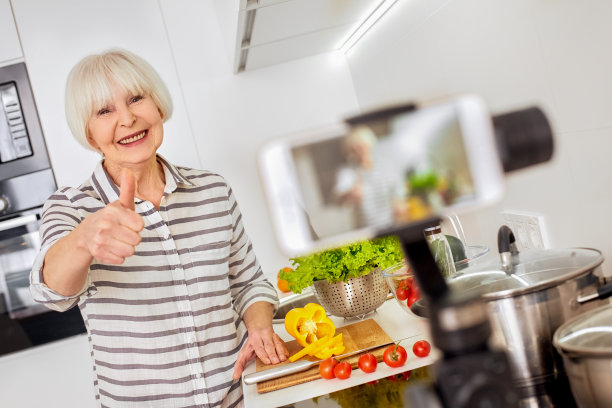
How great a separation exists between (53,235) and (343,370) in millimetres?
566

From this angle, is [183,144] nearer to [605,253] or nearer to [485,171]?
[605,253]

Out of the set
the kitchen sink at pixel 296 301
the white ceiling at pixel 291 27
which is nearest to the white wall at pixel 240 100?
the white ceiling at pixel 291 27

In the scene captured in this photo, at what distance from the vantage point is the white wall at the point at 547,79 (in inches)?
35.0

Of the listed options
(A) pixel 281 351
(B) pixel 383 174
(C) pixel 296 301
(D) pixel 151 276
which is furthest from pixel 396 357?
(C) pixel 296 301

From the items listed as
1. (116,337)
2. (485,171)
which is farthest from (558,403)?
(116,337)

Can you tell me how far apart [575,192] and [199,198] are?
2.54 feet

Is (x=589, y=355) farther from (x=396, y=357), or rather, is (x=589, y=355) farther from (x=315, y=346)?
(x=315, y=346)

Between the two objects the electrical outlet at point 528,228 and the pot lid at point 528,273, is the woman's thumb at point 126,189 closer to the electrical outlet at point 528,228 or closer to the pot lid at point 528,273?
the pot lid at point 528,273

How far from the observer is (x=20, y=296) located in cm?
229

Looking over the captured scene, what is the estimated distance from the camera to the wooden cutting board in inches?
45.4

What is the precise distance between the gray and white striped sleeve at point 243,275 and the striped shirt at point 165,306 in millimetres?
56

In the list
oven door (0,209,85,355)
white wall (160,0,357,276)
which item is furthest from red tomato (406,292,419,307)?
oven door (0,209,85,355)

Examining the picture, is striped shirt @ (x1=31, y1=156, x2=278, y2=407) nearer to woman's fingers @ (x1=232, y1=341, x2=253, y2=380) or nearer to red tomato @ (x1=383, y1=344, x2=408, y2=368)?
woman's fingers @ (x1=232, y1=341, x2=253, y2=380)

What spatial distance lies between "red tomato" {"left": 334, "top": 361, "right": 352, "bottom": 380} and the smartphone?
0.75 meters
